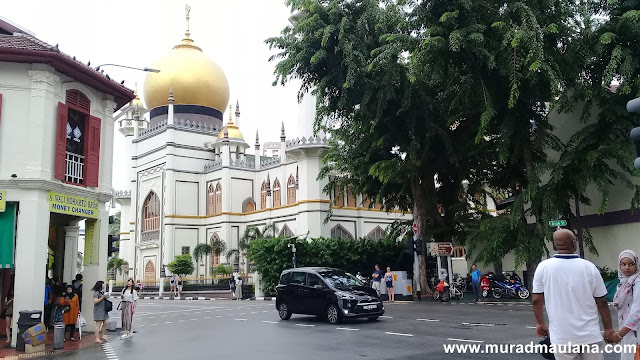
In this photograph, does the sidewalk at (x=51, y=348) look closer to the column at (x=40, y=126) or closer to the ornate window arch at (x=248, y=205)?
the column at (x=40, y=126)

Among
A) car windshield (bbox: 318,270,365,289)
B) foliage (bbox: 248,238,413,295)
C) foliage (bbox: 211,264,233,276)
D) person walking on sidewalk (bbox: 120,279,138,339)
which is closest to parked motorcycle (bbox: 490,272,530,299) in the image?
foliage (bbox: 248,238,413,295)

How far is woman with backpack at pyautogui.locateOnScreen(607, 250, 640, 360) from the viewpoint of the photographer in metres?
5.39

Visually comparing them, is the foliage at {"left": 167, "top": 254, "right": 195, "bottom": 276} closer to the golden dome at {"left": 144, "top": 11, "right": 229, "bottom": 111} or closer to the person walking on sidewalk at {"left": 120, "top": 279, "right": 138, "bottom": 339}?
the golden dome at {"left": 144, "top": 11, "right": 229, "bottom": 111}

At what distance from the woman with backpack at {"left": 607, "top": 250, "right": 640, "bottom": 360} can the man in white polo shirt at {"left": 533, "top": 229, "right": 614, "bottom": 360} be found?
2.70ft

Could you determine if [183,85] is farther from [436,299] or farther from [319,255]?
[436,299]

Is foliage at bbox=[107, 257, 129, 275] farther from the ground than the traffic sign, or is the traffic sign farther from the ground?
the traffic sign

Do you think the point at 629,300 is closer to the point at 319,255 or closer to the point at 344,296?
the point at 344,296

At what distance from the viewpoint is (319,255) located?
30.4 m

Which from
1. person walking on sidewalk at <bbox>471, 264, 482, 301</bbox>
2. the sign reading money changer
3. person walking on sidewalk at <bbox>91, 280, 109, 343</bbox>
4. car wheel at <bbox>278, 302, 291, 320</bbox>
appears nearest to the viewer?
person walking on sidewalk at <bbox>91, 280, 109, 343</bbox>

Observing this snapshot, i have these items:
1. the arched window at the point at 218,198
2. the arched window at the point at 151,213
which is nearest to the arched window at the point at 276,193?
the arched window at the point at 218,198

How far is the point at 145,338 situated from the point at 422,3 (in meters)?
13.4

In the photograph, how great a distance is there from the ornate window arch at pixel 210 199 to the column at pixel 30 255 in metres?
32.9

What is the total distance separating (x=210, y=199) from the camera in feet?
155

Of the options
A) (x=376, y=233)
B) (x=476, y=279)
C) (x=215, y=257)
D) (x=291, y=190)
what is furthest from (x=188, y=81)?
(x=476, y=279)
